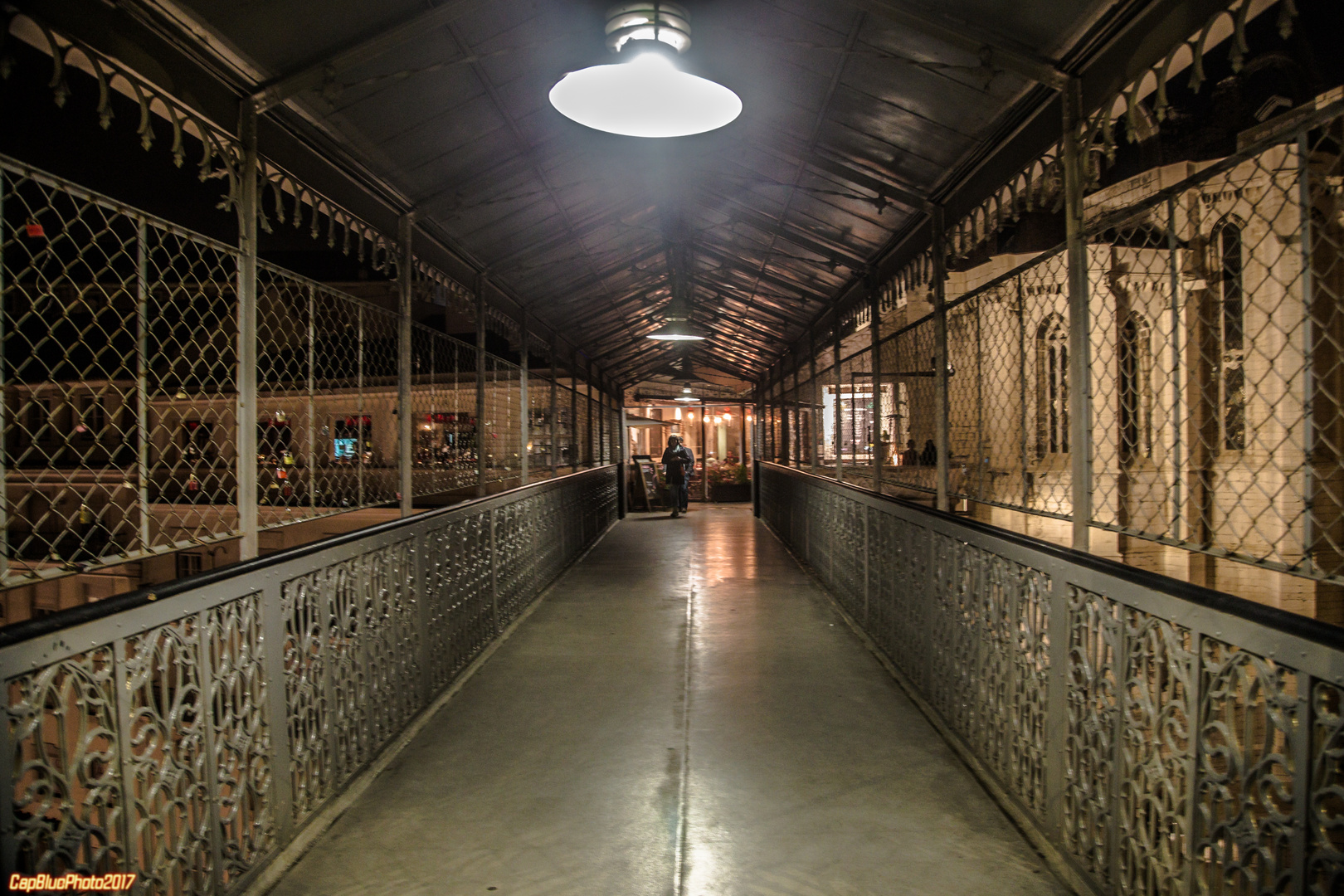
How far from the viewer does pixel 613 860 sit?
2.62 metres

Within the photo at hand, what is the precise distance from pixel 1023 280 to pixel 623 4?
A: 6.97 feet

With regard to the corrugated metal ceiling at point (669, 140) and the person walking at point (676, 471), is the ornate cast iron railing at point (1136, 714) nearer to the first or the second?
the corrugated metal ceiling at point (669, 140)

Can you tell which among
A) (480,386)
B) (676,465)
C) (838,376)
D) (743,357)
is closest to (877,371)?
(838,376)

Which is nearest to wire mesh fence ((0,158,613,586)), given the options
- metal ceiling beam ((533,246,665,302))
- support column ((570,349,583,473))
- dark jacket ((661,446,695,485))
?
metal ceiling beam ((533,246,665,302))

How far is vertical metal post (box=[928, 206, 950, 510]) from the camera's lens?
4340 mm

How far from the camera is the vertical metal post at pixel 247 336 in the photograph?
269 centimetres

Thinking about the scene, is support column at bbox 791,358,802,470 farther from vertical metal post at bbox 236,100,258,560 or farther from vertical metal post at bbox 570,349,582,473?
vertical metal post at bbox 236,100,258,560

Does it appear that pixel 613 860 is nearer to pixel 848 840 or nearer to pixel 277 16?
pixel 848 840

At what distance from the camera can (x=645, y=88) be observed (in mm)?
2646

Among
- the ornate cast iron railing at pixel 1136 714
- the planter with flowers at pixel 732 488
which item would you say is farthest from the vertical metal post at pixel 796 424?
the planter with flowers at pixel 732 488

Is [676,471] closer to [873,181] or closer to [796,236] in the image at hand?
[796,236]

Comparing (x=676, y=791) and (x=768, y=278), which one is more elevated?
(x=768, y=278)

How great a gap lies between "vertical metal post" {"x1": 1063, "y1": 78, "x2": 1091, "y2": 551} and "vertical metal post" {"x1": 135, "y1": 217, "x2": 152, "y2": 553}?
2.97 metres

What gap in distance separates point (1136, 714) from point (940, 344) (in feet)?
8.84
